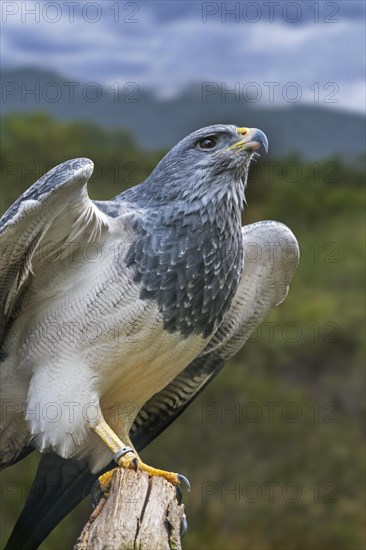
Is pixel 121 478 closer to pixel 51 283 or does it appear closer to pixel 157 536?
pixel 157 536

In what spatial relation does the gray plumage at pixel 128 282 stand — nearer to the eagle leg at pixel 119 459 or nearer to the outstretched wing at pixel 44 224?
the outstretched wing at pixel 44 224

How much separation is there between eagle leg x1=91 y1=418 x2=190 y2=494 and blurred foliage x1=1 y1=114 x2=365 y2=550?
4626mm

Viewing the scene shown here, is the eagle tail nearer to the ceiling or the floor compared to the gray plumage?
nearer to the floor

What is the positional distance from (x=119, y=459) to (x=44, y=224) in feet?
3.39

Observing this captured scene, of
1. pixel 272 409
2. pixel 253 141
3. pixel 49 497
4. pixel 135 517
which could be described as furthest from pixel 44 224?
pixel 272 409

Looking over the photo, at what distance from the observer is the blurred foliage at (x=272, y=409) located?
32.5ft

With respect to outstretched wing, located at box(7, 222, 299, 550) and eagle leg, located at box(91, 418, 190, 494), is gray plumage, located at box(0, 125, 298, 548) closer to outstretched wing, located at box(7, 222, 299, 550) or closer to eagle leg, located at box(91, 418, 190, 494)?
eagle leg, located at box(91, 418, 190, 494)

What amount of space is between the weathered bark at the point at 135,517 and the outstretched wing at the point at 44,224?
91cm

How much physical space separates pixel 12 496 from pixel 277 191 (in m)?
5.44

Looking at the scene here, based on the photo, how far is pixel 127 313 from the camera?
405 centimetres

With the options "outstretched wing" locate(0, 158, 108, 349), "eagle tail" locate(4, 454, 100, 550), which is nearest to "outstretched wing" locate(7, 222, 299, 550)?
"eagle tail" locate(4, 454, 100, 550)

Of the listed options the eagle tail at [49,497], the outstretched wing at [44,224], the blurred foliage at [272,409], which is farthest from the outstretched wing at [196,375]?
the blurred foliage at [272,409]

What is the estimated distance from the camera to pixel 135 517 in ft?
12.1

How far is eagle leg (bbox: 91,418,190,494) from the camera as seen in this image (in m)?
4.01
